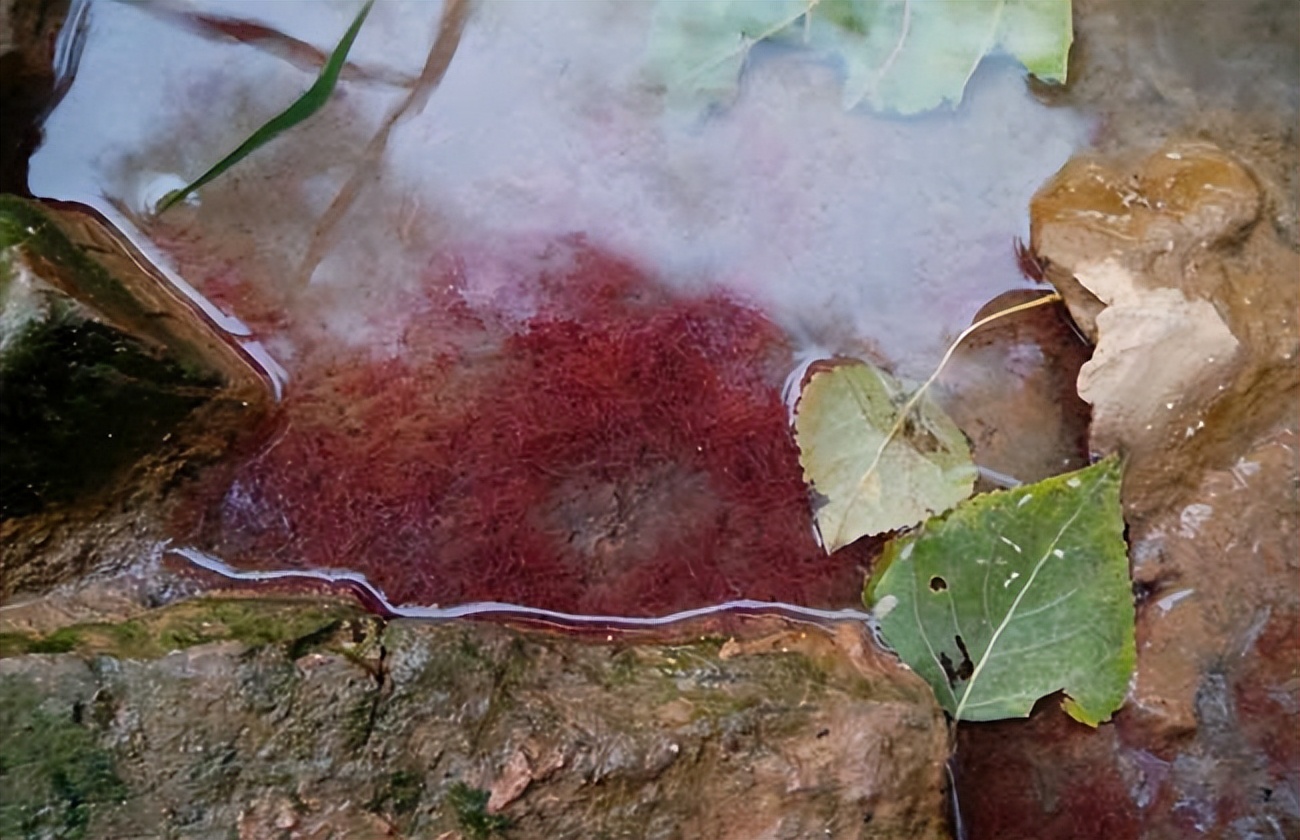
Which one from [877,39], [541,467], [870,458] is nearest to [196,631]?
[541,467]

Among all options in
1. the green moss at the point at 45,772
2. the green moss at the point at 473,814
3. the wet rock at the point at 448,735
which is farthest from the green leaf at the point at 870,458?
the green moss at the point at 45,772

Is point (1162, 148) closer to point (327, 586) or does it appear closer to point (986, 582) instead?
point (986, 582)

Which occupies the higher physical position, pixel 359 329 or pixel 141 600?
pixel 359 329

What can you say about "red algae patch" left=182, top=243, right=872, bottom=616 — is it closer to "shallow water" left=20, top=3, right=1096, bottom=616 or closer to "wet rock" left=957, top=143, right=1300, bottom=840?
"shallow water" left=20, top=3, right=1096, bottom=616

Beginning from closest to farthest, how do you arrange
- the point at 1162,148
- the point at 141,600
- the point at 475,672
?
the point at 475,672 < the point at 141,600 < the point at 1162,148

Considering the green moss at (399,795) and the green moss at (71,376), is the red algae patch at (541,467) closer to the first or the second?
the green moss at (71,376)

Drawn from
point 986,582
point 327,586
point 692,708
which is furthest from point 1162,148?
point 327,586
